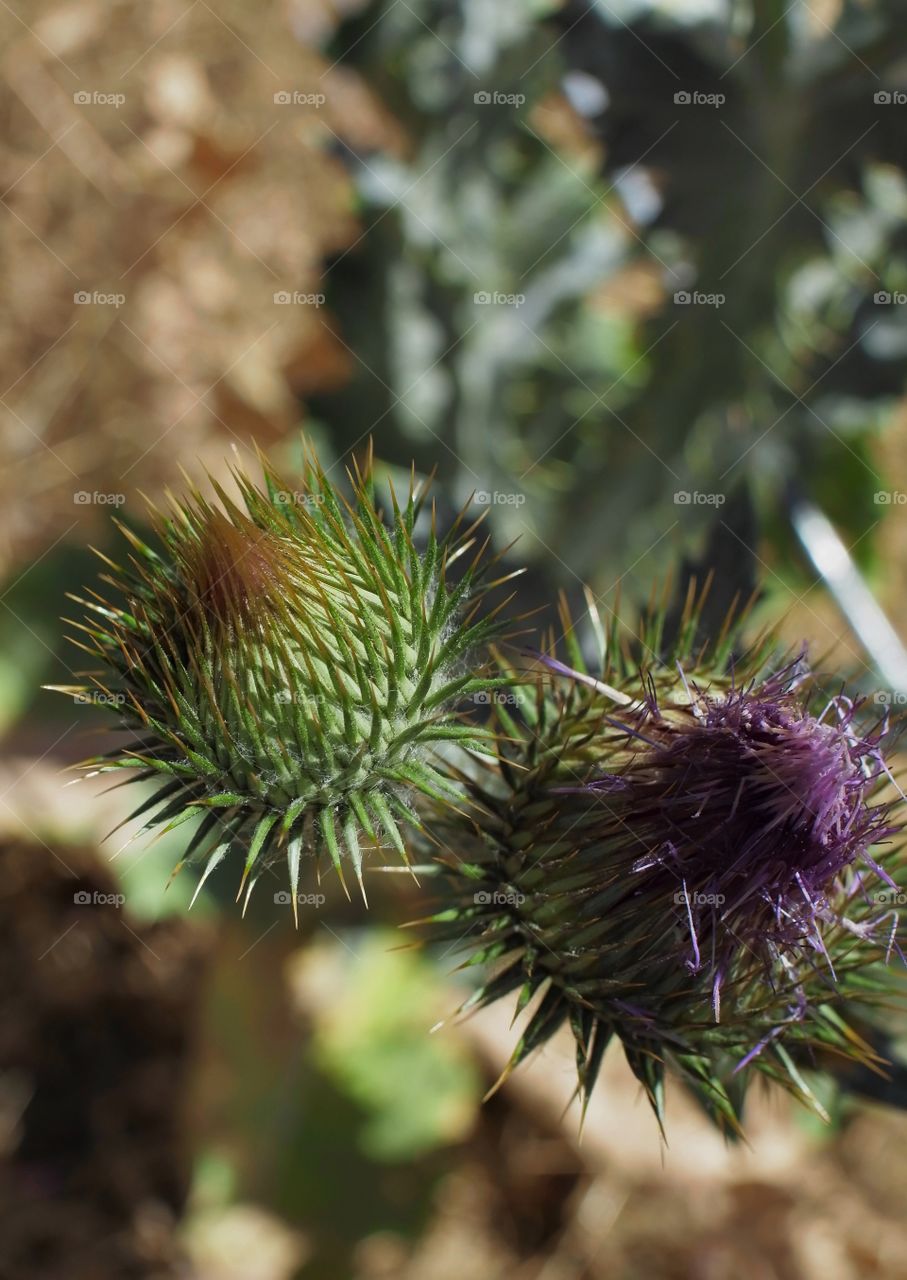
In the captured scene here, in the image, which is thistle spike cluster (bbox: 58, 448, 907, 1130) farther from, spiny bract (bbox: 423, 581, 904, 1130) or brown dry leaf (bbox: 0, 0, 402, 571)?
brown dry leaf (bbox: 0, 0, 402, 571)

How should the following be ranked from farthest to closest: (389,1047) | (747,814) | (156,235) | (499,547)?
(156,235) → (389,1047) → (499,547) → (747,814)

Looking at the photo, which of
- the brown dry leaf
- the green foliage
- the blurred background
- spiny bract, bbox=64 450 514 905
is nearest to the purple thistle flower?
spiny bract, bbox=64 450 514 905

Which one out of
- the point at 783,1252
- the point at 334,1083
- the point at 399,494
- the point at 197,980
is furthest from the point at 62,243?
the point at 783,1252

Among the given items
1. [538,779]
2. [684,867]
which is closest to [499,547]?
[538,779]

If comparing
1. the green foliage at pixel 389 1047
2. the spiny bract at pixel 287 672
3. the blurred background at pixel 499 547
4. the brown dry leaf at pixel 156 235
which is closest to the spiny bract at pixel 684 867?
the spiny bract at pixel 287 672

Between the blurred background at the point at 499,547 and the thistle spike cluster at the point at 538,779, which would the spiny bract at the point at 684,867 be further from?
the blurred background at the point at 499,547

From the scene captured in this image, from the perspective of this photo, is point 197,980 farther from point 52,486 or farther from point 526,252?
point 526,252

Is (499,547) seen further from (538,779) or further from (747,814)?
(747,814)
